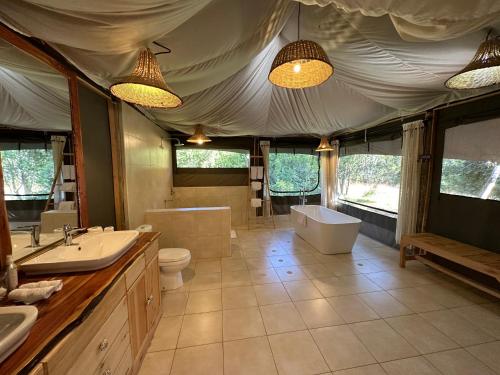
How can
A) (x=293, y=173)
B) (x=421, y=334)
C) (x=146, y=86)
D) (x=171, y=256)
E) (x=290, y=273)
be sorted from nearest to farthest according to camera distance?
1. (x=146, y=86)
2. (x=421, y=334)
3. (x=171, y=256)
4. (x=290, y=273)
5. (x=293, y=173)

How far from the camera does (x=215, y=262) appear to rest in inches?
131

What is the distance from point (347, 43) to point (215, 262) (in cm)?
322

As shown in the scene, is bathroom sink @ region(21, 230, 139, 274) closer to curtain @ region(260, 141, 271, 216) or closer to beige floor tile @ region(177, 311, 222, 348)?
beige floor tile @ region(177, 311, 222, 348)

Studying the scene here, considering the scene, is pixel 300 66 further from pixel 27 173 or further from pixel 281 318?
pixel 281 318

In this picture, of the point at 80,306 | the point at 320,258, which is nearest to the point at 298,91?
the point at 320,258

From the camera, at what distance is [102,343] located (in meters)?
1.08

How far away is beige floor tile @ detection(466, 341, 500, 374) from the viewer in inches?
62.6

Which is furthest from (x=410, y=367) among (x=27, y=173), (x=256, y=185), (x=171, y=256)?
(x=256, y=185)

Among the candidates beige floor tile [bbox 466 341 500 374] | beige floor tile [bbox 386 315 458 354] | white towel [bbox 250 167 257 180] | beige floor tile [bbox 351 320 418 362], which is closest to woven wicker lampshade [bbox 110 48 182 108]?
beige floor tile [bbox 351 320 418 362]

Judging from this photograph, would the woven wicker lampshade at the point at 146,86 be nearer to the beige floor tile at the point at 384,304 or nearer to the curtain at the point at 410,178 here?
the beige floor tile at the point at 384,304

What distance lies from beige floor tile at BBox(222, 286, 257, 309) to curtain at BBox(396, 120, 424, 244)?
2.65m

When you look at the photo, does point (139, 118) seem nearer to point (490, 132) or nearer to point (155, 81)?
point (155, 81)

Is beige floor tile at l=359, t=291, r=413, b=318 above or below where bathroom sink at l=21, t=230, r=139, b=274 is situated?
below

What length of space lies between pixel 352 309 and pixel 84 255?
2523 mm
